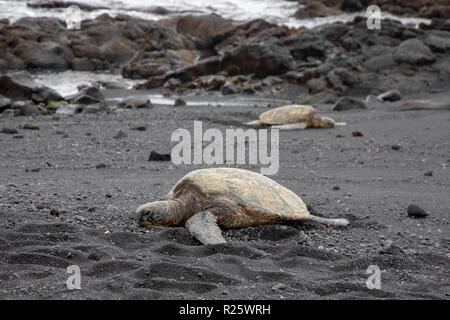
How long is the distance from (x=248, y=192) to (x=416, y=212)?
6.42ft

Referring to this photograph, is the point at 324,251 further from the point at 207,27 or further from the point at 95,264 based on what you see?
the point at 207,27

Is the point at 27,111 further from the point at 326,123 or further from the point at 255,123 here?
the point at 326,123

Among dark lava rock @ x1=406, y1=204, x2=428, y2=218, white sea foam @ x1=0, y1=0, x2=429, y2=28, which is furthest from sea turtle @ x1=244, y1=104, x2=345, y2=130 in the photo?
white sea foam @ x1=0, y1=0, x2=429, y2=28

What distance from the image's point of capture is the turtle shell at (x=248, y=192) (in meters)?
4.50

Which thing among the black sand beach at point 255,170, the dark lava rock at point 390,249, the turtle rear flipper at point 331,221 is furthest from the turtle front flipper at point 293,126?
the dark lava rock at point 390,249

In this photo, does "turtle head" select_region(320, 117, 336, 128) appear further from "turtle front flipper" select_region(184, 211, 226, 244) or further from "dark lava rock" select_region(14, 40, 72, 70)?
"dark lava rock" select_region(14, 40, 72, 70)

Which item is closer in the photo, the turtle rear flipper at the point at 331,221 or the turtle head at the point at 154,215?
the turtle head at the point at 154,215

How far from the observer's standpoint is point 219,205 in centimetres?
446

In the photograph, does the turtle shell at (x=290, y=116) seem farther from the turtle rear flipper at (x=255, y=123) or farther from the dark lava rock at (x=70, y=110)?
the dark lava rock at (x=70, y=110)

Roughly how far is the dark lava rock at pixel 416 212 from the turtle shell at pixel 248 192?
4.11ft

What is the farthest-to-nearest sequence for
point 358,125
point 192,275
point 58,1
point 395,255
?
point 58,1 < point 358,125 < point 395,255 < point 192,275
